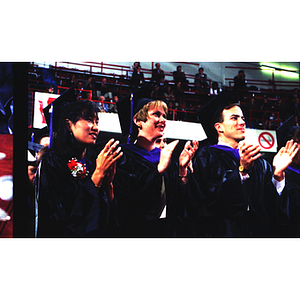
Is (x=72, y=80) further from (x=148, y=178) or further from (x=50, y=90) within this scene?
(x=148, y=178)

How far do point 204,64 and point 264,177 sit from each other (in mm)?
1469

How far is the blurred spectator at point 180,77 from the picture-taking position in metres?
4.31

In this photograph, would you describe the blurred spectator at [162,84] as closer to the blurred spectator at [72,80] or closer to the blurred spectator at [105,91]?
the blurred spectator at [105,91]

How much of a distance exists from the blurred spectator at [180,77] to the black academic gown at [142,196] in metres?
0.90

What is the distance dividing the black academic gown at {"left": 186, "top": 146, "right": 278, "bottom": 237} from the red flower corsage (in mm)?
1160

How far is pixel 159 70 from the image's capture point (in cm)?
431

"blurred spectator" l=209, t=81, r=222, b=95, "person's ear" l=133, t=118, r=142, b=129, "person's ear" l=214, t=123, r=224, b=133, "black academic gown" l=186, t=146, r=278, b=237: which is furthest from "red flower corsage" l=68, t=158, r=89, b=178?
"blurred spectator" l=209, t=81, r=222, b=95

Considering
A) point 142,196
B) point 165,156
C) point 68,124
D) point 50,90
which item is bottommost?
point 142,196

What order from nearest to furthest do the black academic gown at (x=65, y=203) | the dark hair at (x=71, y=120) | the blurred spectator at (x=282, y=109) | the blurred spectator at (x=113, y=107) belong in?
the black academic gown at (x=65, y=203) → the dark hair at (x=71, y=120) → the blurred spectator at (x=113, y=107) → the blurred spectator at (x=282, y=109)

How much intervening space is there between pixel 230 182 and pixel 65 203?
1.83 metres

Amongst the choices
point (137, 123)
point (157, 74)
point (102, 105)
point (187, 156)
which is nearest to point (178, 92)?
point (157, 74)

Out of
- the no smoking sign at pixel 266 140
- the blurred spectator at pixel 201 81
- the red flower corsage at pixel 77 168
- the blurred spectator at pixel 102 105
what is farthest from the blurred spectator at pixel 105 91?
the no smoking sign at pixel 266 140

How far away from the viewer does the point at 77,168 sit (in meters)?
4.12
